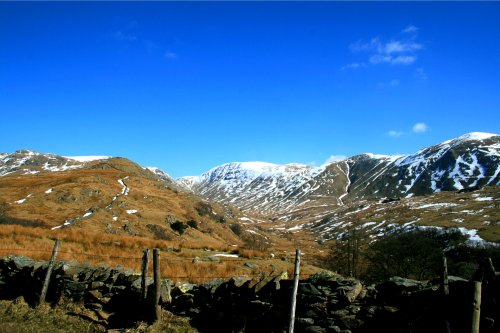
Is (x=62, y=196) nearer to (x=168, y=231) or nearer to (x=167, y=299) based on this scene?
(x=168, y=231)

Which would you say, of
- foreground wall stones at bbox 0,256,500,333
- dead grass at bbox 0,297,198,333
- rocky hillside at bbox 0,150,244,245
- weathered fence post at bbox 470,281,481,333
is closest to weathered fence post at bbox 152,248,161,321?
dead grass at bbox 0,297,198,333

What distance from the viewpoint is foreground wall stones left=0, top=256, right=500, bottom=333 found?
32.3ft

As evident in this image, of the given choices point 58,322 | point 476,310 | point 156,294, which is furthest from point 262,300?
point 58,322

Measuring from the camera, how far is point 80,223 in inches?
1825

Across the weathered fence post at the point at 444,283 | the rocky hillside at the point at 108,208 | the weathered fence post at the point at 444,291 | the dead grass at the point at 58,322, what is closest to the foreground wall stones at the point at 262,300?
the weathered fence post at the point at 444,291

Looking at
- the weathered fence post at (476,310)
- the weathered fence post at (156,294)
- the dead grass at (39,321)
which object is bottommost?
the dead grass at (39,321)

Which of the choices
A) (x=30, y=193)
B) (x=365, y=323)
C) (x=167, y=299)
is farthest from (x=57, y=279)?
(x=30, y=193)

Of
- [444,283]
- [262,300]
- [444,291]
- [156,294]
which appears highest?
[444,283]

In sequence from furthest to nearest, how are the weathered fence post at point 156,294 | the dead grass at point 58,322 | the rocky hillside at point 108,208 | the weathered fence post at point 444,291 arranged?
the rocky hillside at point 108,208
the weathered fence post at point 156,294
the dead grass at point 58,322
the weathered fence post at point 444,291

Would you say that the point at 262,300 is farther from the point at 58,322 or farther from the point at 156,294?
the point at 58,322

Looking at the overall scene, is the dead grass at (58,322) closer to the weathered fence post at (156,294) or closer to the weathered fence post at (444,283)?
the weathered fence post at (156,294)

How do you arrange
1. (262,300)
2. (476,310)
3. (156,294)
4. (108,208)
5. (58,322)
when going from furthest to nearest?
(108,208), (58,322), (156,294), (262,300), (476,310)

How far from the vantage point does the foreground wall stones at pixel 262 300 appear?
9852mm

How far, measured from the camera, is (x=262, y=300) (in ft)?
43.9
